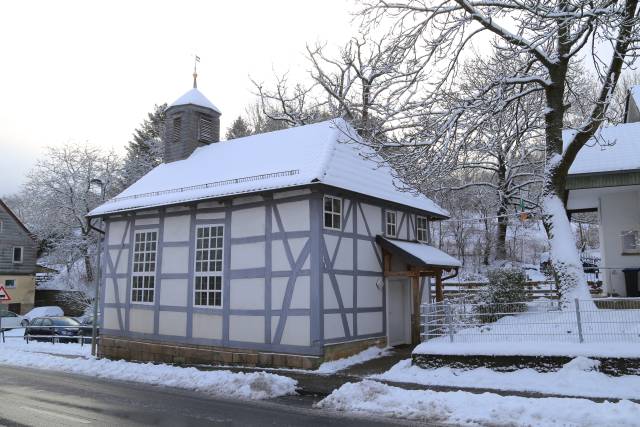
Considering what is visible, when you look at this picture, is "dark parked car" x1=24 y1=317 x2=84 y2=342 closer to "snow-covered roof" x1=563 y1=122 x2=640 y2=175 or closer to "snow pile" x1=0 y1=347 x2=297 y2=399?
"snow pile" x1=0 y1=347 x2=297 y2=399

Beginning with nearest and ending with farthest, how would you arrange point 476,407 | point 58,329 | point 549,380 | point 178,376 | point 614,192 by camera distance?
point 476,407, point 549,380, point 178,376, point 614,192, point 58,329

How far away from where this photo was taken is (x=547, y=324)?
11062 mm

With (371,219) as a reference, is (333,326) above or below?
below

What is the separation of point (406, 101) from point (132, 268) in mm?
11882

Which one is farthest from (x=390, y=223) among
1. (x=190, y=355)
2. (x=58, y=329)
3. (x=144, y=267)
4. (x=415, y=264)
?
(x=58, y=329)

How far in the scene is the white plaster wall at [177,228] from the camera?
56.3 ft

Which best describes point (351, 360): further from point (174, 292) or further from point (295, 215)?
point (174, 292)

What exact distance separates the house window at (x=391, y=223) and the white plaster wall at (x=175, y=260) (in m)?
6.53

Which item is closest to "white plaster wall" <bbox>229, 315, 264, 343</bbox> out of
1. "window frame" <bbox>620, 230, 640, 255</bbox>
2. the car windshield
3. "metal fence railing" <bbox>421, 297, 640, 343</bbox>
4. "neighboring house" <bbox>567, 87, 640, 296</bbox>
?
"metal fence railing" <bbox>421, 297, 640, 343</bbox>

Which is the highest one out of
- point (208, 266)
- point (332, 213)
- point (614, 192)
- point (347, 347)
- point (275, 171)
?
point (275, 171)

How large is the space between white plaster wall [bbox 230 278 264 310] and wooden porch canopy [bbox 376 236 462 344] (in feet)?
13.2

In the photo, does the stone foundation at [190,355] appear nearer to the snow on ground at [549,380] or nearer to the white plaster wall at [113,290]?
the white plaster wall at [113,290]

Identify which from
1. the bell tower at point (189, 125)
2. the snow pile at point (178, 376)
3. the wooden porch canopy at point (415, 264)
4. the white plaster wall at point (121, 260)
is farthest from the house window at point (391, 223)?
the white plaster wall at point (121, 260)

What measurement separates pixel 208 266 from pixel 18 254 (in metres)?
31.6
